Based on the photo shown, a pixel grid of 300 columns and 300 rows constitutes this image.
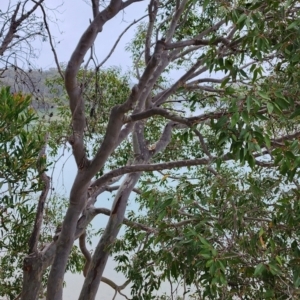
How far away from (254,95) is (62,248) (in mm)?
2260

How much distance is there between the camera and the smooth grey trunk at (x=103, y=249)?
3477 millimetres

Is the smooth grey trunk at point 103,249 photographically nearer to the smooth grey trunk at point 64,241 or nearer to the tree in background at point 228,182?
the tree in background at point 228,182

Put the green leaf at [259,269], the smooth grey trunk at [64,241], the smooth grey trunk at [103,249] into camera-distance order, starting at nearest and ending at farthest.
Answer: the green leaf at [259,269] < the smooth grey trunk at [64,241] < the smooth grey trunk at [103,249]

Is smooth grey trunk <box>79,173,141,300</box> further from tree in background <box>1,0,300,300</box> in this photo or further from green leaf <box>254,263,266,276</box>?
green leaf <box>254,263,266,276</box>

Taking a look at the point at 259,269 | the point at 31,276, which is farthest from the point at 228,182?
the point at 31,276

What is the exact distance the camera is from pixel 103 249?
3.48m

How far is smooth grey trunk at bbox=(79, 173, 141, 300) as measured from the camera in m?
3.48

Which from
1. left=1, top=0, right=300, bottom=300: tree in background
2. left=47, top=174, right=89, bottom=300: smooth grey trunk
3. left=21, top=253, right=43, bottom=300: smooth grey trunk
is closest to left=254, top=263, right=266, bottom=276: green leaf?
left=1, top=0, right=300, bottom=300: tree in background

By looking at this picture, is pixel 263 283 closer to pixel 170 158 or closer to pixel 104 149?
pixel 104 149

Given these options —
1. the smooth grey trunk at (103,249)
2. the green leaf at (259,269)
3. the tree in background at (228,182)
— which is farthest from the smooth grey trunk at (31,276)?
the green leaf at (259,269)

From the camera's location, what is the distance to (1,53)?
223cm

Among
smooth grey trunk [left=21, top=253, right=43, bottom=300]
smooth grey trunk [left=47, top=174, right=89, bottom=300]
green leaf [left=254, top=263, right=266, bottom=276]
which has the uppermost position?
smooth grey trunk [left=47, top=174, right=89, bottom=300]

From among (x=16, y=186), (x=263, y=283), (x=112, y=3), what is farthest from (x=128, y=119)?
(x=263, y=283)

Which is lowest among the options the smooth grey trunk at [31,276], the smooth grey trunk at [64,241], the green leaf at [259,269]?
the green leaf at [259,269]
